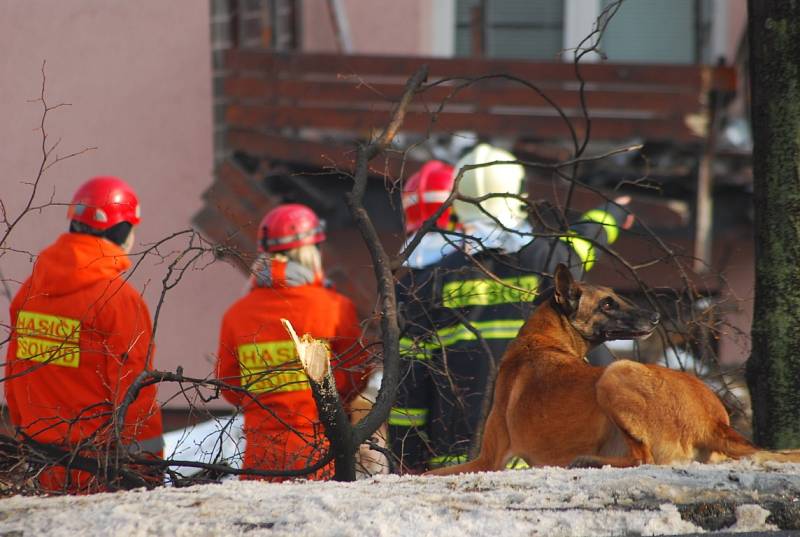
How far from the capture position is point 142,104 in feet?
40.2

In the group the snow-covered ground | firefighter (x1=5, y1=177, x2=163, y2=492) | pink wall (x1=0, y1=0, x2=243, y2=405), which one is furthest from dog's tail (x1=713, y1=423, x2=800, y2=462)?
pink wall (x1=0, y1=0, x2=243, y2=405)

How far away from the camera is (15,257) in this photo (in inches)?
418

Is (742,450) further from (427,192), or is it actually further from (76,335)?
(427,192)

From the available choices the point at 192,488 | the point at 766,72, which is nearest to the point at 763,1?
the point at 766,72

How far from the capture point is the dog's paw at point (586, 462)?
4.05 m

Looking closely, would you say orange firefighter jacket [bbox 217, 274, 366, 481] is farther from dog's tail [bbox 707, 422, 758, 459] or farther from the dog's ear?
dog's tail [bbox 707, 422, 758, 459]

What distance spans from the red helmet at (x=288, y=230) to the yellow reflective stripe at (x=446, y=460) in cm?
169

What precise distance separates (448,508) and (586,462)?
123 centimetres

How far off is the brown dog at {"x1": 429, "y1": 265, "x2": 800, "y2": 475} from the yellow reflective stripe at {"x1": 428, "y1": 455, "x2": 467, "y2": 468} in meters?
0.63

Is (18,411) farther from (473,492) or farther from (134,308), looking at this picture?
(473,492)

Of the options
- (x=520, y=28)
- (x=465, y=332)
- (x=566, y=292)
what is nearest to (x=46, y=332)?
(x=465, y=332)

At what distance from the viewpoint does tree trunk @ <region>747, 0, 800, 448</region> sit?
15.0 feet

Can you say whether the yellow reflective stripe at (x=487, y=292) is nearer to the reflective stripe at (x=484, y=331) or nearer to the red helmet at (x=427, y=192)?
the reflective stripe at (x=484, y=331)

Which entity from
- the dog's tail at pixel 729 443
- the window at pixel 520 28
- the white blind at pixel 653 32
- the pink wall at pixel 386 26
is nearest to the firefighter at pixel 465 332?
the dog's tail at pixel 729 443
